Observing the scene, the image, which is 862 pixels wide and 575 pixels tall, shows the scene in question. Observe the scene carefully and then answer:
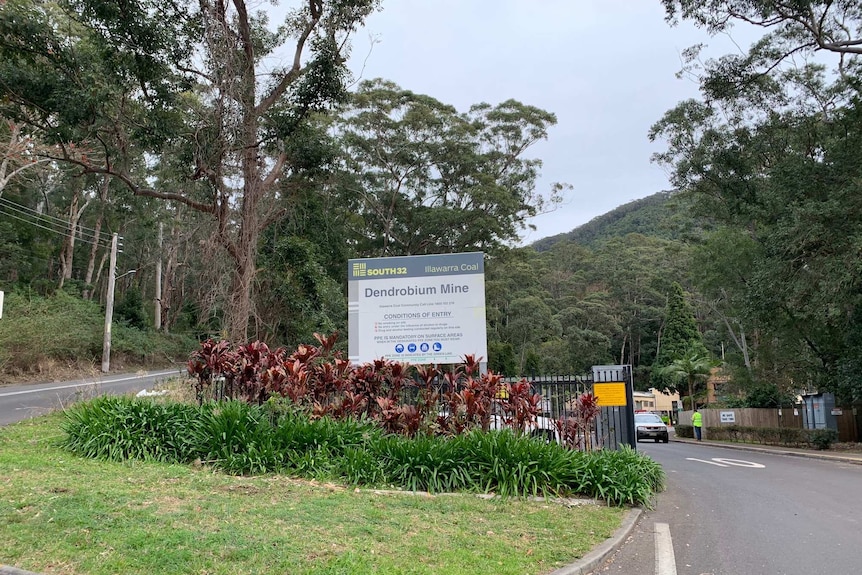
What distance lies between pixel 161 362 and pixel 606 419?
110 feet

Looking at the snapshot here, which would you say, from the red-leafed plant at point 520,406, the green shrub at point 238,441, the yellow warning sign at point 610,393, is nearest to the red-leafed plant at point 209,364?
the green shrub at point 238,441

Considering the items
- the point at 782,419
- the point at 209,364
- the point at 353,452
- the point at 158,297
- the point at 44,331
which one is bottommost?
the point at 782,419

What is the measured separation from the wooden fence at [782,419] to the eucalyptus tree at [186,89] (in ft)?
67.7

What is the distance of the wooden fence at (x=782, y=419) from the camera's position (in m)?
21.9

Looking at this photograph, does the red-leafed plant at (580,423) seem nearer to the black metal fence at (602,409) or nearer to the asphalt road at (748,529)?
the black metal fence at (602,409)

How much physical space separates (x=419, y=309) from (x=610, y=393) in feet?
12.2

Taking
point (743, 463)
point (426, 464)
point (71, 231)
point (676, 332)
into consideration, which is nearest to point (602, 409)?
point (426, 464)

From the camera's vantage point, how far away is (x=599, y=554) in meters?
5.71

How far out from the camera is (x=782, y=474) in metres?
13.3

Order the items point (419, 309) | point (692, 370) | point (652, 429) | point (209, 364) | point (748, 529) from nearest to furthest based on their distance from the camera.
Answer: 1. point (748, 529)
2. point (209, 364)
3. point (419, 309)
4. point (652, 429)
5. point (692, 370)

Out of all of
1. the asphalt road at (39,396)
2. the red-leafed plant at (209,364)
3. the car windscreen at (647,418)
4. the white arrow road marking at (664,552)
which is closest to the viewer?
the white arrow road marking at (664,552)

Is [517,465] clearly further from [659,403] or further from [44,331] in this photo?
[659,403]

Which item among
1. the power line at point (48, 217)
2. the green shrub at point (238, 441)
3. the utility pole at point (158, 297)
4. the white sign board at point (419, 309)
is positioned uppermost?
the power line at point (48, 217)

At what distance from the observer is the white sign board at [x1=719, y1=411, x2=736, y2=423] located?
30.3 meters
